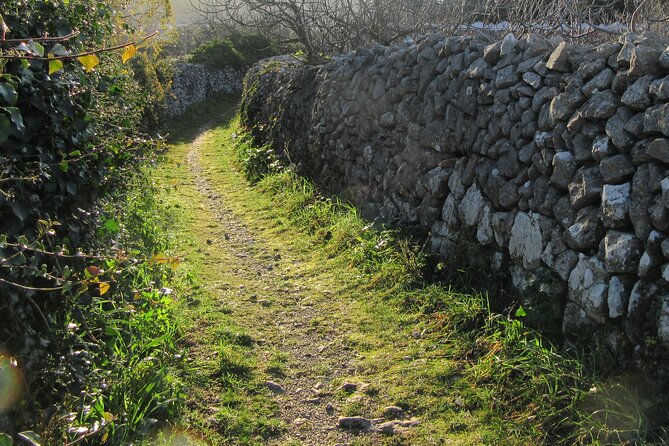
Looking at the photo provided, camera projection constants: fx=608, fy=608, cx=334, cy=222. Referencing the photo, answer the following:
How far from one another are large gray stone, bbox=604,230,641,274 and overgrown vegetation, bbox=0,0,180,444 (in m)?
2.96

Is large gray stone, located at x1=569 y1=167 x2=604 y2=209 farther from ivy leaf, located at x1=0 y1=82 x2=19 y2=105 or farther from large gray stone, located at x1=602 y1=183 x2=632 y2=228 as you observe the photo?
ivy leaf, located at x1=0 y1=82 x2=19 y2=105

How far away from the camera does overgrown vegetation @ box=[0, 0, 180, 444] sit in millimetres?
2957

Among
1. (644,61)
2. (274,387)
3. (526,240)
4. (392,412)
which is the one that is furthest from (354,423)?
(644,61)

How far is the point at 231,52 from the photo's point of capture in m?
25.1

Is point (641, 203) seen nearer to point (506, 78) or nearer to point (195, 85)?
point (506, 78)

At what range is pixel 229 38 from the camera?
86.2 feet

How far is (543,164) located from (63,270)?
370cm

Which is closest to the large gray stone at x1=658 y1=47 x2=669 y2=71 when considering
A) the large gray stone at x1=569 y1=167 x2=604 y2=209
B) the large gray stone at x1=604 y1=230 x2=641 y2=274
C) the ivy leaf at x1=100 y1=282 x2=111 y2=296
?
the large gray stone at x1=569 y1=167 x2=604 y2=209

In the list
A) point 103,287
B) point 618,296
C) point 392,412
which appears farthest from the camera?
point 392,412

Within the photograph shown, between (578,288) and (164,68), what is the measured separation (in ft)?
53.4

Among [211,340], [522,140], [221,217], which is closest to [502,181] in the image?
[522,140]

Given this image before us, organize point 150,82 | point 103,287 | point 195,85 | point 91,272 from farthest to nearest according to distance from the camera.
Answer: point 195,85, point 150,82, point 103,287, point 91,272

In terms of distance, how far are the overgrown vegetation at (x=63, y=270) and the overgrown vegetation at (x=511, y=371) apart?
2204 millimetres

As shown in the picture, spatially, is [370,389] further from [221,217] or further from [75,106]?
[221,217]
